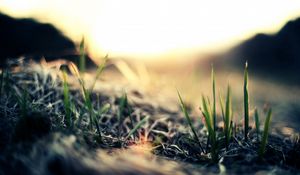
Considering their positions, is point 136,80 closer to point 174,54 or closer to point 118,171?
point 118,171

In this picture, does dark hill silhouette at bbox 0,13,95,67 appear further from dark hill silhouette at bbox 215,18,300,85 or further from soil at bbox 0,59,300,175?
dark hill silhouette at bbox 215,18,300,85

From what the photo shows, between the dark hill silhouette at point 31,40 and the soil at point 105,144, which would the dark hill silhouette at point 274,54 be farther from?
the soil at point 105,144

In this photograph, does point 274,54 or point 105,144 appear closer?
point 105,144

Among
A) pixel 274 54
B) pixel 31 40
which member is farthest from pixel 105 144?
pixel 274 54

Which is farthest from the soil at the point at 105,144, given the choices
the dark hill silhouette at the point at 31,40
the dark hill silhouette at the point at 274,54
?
the dark hill silhouette at the point at 274,54

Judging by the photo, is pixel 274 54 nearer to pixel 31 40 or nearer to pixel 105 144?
pixel 31 40

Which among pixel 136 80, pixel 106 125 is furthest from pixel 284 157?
pixel 136 80
